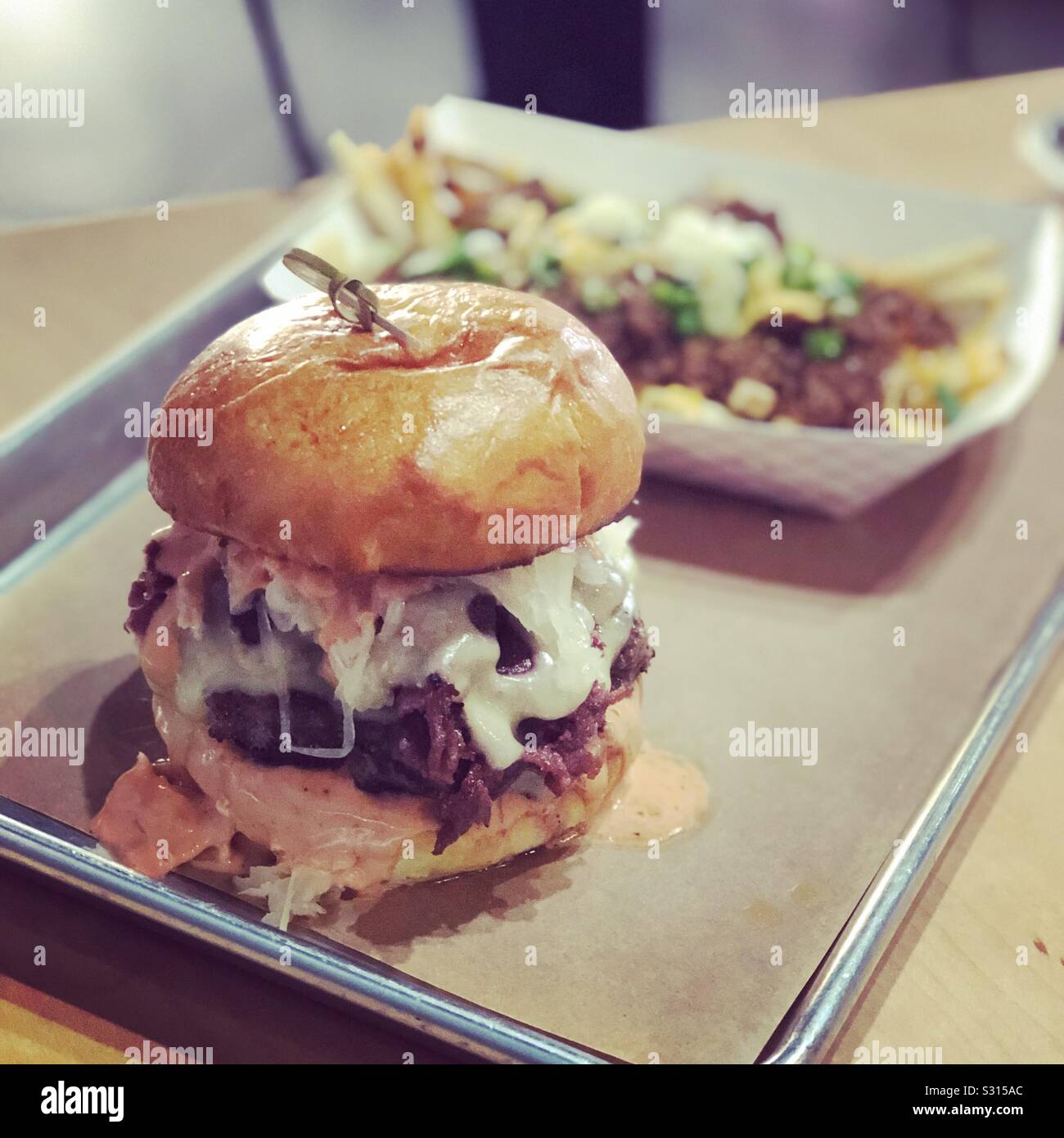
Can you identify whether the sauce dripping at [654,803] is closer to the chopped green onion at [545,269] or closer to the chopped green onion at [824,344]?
the chopped green onion at [824,344]

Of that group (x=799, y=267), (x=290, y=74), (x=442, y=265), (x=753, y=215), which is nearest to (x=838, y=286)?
(x=799, y=267)

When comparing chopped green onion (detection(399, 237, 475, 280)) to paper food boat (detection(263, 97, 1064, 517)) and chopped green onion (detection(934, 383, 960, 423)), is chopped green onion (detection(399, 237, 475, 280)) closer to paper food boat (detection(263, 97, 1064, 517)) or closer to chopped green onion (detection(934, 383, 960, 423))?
paper food boat (detection(263, 97, 1064, 517))

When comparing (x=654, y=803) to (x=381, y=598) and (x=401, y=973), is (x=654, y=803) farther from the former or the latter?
(x=381, y=598)

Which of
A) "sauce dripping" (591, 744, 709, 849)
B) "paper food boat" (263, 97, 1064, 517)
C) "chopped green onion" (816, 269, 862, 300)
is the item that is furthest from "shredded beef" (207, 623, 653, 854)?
"chopped green onion" (816, 269, 862, 300)

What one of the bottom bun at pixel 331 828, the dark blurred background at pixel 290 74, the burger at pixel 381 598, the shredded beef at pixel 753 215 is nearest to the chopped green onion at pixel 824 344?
the shredded beef at pixel 753 215
